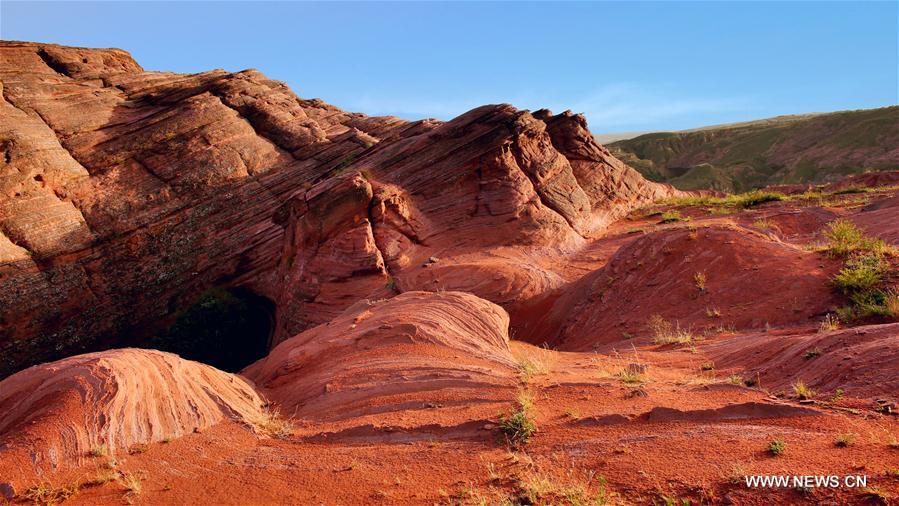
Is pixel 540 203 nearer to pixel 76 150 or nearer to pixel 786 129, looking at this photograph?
pixel 76 150

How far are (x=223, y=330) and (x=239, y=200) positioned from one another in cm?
585

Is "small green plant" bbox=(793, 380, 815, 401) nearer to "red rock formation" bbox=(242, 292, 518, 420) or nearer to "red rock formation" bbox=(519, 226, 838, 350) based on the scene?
"red rock formation" bbox=(242, 292, 518, 420)

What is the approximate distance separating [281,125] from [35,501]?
2439 centimetres

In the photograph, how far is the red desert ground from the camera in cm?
604

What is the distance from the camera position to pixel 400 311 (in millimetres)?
10453

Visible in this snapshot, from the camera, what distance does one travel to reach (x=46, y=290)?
21.3m

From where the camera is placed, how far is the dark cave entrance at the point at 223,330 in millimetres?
21547

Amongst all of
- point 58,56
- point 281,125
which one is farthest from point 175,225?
point 58,56

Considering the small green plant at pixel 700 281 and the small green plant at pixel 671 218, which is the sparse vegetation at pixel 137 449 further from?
the small green plant at pixel 671 218

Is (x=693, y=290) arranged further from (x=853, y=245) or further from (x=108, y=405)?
(x=108, y=405)

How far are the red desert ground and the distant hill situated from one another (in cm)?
3185

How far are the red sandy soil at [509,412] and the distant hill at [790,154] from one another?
49.9m

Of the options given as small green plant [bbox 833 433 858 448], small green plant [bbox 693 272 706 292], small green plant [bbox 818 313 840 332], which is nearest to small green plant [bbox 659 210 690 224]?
small green plant [bbox 693 272 706 292]

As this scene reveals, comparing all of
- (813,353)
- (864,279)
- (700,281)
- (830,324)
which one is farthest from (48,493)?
(864,279)
